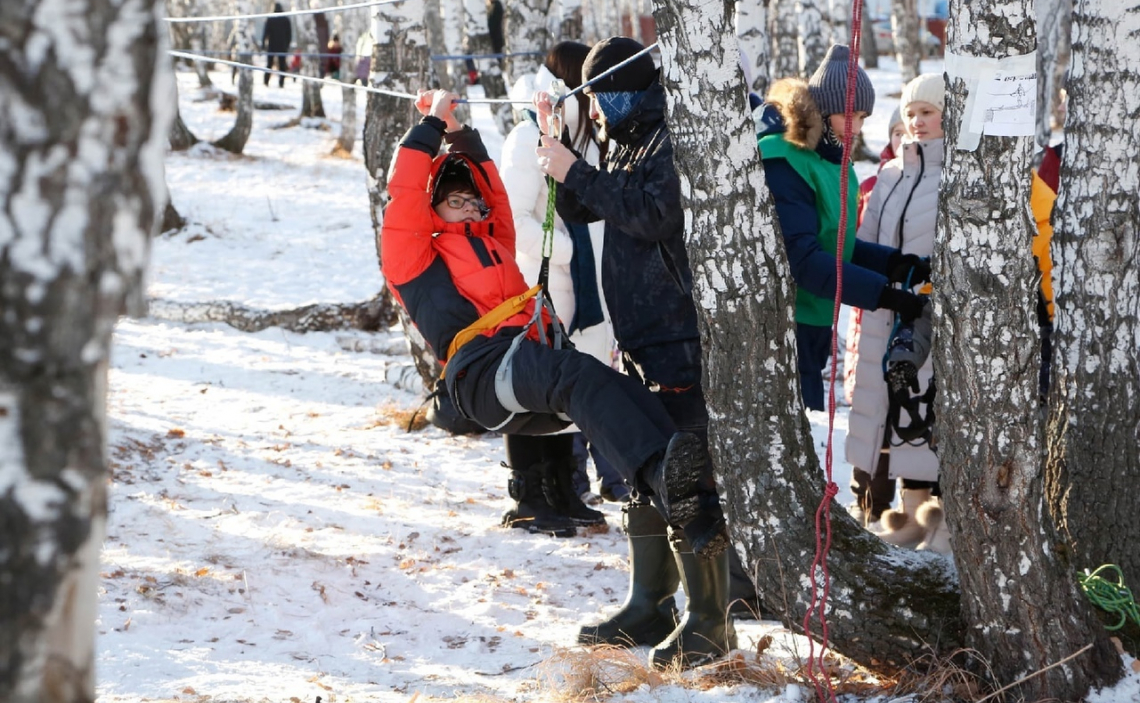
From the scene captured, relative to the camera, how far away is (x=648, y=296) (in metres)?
3.59

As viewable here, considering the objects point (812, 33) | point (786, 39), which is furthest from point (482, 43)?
point (812, 33)

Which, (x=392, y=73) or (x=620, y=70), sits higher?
(x=392, y=73)

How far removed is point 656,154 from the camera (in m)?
3.49

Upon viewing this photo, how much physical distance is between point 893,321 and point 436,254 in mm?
1847

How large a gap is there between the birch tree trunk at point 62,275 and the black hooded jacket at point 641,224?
2098 mm

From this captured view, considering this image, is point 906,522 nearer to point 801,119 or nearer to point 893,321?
point 893,321

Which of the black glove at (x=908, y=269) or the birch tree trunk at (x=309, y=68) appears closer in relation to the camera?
the black glove at (x=908, y=269)

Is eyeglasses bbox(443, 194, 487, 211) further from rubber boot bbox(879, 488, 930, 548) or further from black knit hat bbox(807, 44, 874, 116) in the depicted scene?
rubber boot bbox(879, 488, 930, 548)

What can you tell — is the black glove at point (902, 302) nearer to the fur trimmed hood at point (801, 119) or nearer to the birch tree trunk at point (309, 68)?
the fur trimmed hood at point (801, 119)

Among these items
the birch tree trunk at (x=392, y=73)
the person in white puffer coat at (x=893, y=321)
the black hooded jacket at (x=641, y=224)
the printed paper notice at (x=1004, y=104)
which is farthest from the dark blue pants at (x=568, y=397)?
the birch tree trunk at (x=392, y=73)

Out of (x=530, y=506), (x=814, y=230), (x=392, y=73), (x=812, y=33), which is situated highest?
(x=812, y=33)

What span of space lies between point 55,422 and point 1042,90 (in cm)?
945

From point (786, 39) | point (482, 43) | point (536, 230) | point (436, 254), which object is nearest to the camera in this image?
point (436, 254)

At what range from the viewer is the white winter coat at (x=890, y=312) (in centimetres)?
447
